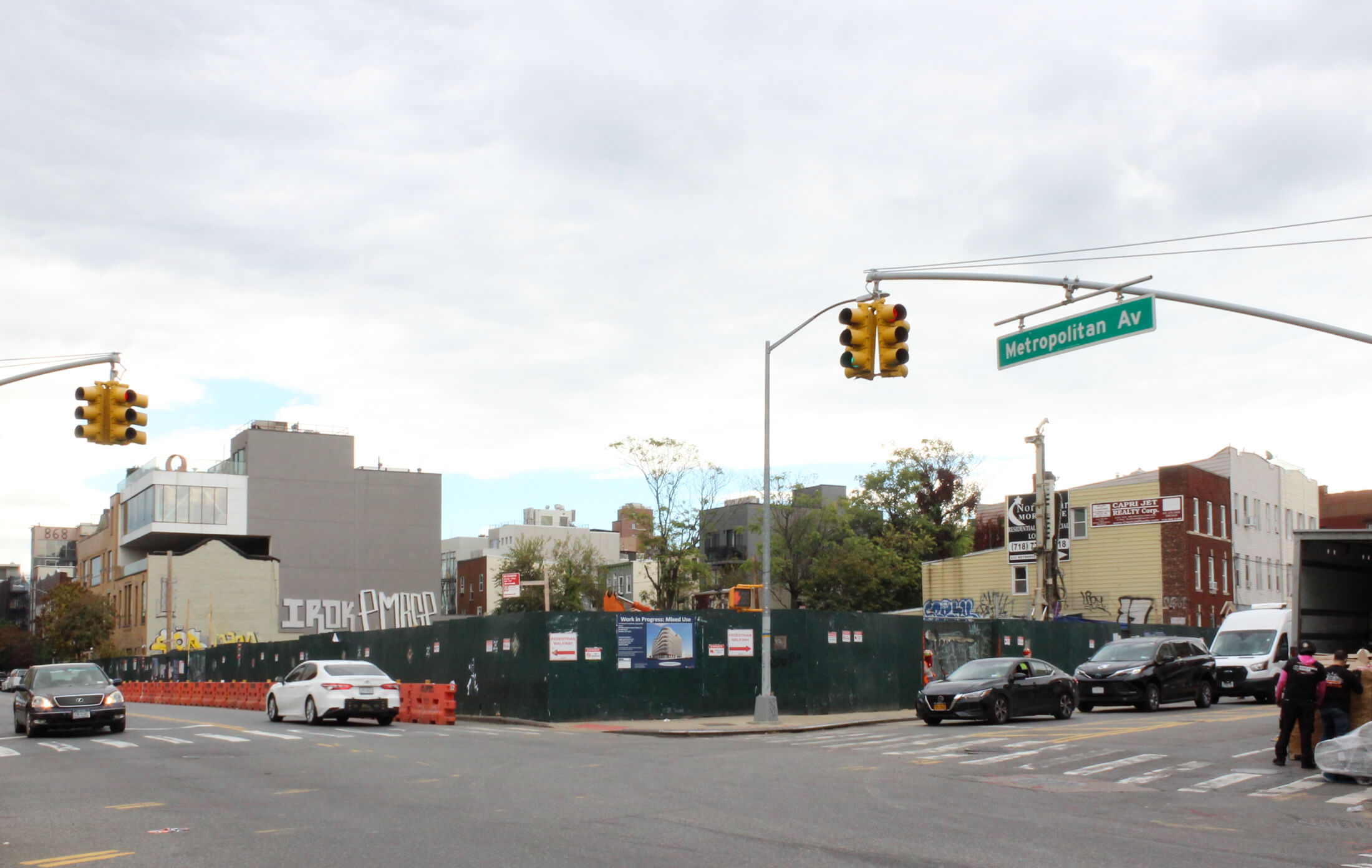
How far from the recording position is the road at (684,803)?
381 inches

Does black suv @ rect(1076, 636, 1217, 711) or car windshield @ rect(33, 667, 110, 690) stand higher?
car windshield @ rect(33, 667, 110, 690)

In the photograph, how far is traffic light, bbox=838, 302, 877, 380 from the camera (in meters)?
16.3

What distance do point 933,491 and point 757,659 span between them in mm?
56032

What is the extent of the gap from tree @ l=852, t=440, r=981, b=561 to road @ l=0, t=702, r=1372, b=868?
198 ft

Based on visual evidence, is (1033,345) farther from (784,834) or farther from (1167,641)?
(1167,641)

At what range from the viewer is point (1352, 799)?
526 inches

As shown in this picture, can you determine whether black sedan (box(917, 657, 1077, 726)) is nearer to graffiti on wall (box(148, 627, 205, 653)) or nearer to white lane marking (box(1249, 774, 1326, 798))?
white lane marking (box(1249, 774, 1326, 798))

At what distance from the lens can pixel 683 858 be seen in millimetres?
9297

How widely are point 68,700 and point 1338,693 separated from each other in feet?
69.6

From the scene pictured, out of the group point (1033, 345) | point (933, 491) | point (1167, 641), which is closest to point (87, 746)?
point (1033, 345)

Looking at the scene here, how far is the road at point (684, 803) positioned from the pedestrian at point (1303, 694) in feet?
1.61

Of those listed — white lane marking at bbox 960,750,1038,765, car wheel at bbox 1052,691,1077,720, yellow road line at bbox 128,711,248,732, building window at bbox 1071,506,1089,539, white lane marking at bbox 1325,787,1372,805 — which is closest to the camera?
white lane marking at bbox 1325,787,1372,805

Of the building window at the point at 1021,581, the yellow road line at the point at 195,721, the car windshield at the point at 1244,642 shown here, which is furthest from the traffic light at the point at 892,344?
the building window at the point at 1021,581

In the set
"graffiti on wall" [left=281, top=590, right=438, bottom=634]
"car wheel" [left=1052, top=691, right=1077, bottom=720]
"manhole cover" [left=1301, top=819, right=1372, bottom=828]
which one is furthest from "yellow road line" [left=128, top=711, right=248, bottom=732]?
"graffiti on wall" [left=281, top=590, right=438, bottom=634]
